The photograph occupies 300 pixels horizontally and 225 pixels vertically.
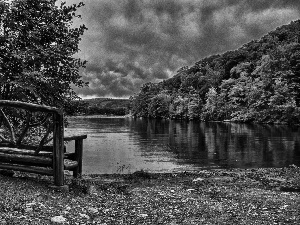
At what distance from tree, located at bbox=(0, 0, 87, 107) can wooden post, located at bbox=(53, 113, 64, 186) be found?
11.3 ft

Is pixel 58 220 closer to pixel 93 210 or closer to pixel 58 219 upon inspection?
pixel 58 219

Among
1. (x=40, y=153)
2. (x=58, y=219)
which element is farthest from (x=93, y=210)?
(x=40, y=153)

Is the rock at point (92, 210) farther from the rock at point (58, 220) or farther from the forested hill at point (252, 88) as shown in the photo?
the forested hill at point (252, 88)

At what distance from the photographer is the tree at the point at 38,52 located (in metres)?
14.0

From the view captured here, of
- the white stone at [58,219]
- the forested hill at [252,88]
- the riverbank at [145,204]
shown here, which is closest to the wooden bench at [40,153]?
the riverbank at [145,204]

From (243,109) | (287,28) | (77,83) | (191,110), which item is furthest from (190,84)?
(77,83)

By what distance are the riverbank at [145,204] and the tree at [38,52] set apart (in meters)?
4.88

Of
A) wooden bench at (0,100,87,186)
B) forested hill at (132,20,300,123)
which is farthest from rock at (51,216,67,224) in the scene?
forested hill at (132,20,300,123)

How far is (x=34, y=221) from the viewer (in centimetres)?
792

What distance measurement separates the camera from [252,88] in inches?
3772

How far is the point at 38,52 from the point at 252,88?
88.9m

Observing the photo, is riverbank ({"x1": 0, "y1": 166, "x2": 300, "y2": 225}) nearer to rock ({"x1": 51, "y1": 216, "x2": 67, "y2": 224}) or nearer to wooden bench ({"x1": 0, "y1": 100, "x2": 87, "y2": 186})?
rock ({"x1": 51, "y1": 216, "x2": 67, "y2": 224})

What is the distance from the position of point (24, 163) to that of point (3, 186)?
1.51m

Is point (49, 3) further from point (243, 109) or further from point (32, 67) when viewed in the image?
point (243, 109)
